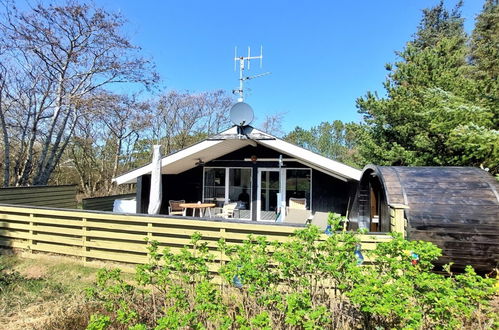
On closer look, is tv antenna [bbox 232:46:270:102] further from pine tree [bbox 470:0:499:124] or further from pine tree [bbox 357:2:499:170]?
pine tree [bbox 470:0:499:124]

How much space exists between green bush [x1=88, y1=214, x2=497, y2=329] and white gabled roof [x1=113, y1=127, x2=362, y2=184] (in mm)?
4845

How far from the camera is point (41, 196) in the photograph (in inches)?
326

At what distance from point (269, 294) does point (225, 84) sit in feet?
71.1

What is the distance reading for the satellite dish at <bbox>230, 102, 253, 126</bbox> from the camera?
7.13 metres

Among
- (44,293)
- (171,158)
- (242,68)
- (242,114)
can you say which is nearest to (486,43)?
(242,68)

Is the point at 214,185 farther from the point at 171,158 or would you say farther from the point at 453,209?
the point at 453,209

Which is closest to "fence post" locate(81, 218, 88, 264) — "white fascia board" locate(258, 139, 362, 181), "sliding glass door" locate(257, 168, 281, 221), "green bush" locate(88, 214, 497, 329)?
"green bush" locate(88, 214, 497, 329)

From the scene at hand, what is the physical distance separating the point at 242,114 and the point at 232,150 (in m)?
2.67

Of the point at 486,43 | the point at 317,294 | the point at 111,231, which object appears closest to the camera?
the point at 317,294

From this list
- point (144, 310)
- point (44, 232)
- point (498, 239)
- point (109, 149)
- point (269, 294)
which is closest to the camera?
point (269, 294)

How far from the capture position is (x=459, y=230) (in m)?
3.57

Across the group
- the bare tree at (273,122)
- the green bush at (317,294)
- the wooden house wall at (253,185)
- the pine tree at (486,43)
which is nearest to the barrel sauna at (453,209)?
the green bush at (317,294)

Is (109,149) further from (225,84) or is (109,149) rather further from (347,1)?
(347,1)

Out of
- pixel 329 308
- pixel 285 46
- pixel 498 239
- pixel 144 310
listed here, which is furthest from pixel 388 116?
pixel 144 310
